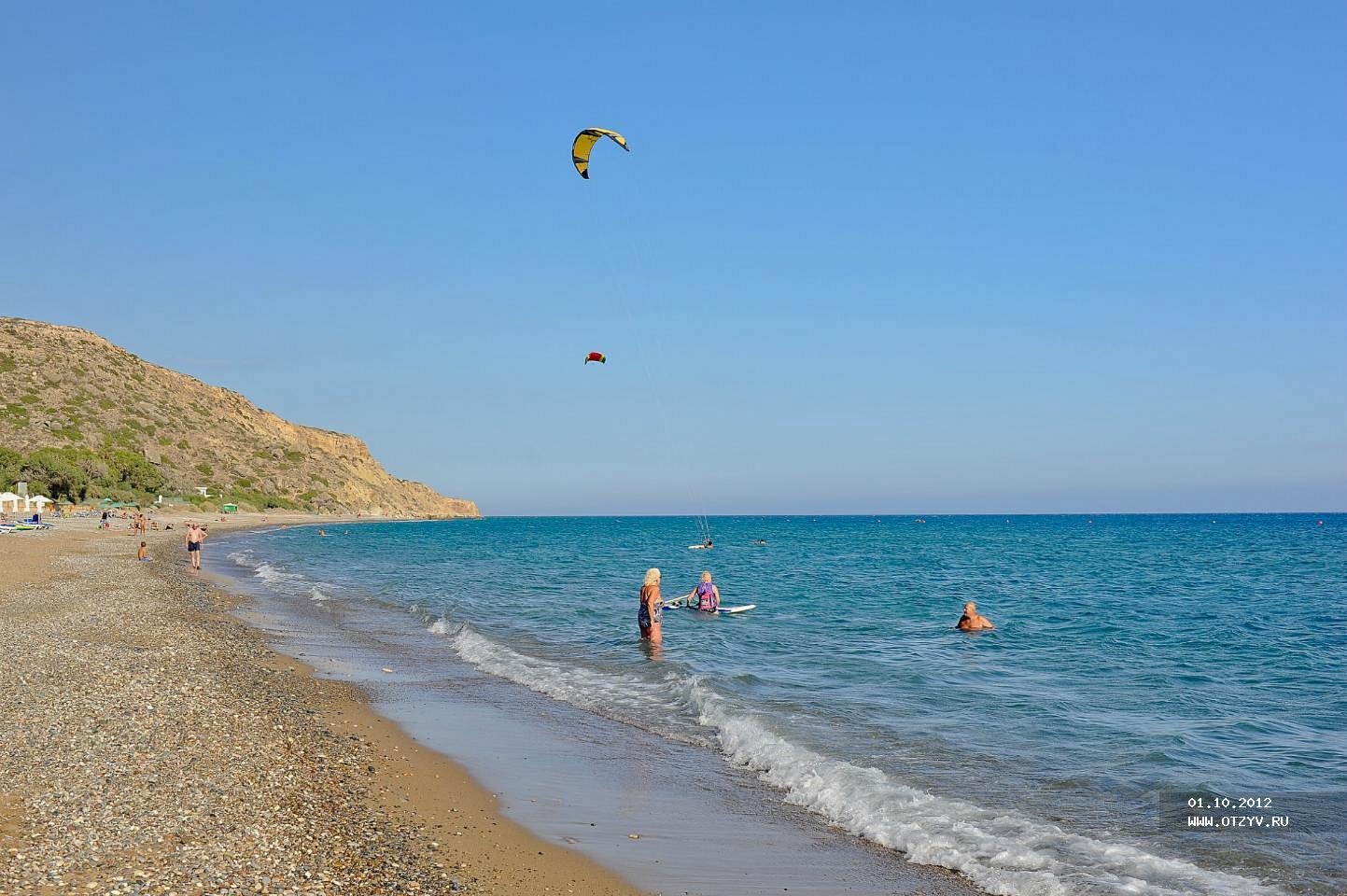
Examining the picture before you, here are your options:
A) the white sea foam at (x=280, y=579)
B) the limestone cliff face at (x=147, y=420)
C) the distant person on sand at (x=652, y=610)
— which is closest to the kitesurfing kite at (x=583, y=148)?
the distant person on sand at (x=652, y=610)

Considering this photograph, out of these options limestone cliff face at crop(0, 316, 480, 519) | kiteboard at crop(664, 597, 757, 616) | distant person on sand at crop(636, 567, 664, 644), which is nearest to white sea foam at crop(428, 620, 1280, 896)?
distant person on sand at crop(636, 567, 664, 644)

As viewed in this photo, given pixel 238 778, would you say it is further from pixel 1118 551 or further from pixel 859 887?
pixel 1118 551

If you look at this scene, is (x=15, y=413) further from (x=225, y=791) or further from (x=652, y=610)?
(x=225, y=791)

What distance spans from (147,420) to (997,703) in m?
114

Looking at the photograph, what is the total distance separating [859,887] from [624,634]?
50.4ft

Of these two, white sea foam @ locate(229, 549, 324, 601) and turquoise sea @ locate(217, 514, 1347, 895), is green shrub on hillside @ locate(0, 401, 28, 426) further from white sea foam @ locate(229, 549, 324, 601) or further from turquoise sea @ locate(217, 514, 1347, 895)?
turquoise sea @ locate(217, 514, 1347, 895)

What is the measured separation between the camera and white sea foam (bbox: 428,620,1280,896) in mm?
7441

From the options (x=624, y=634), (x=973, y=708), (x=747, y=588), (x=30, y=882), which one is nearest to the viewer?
(x=30, y=882)

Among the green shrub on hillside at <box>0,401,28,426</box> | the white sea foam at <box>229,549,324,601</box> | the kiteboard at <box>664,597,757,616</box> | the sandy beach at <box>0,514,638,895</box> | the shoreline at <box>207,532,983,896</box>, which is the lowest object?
the white sea foam at <box>229,549,324,601</box>

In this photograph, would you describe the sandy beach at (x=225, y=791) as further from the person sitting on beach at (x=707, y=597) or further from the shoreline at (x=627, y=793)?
the person sitting on beach at (x=707, y=597)

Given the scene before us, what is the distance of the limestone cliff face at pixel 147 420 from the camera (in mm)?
94188

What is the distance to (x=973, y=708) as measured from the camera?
557 inches

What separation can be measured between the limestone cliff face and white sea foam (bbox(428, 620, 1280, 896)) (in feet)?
299

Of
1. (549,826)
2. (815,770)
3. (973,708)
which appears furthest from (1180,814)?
(549,826)
